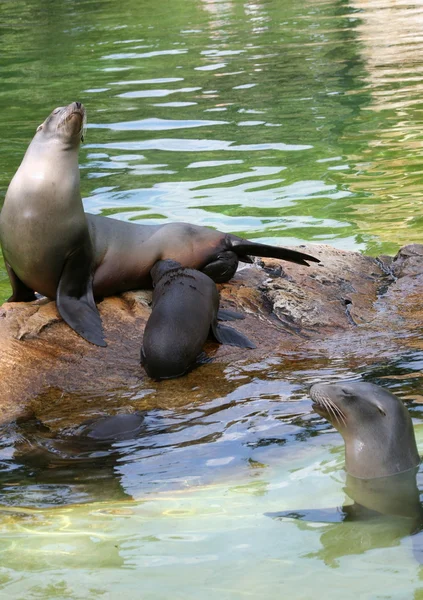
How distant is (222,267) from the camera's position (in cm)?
645

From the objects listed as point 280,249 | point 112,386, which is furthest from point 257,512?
point 280,249

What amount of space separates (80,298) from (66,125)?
111 centimetres

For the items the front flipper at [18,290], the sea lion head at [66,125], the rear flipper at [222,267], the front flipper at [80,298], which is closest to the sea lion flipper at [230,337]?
the front flipper at [80,298]

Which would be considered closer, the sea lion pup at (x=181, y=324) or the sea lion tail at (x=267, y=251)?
the sea lion pup at (x=181, y=324)

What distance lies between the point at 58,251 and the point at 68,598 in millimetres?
2979

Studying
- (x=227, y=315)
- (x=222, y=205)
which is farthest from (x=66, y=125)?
(x=222, y=205)

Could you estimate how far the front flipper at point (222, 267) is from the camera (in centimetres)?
644

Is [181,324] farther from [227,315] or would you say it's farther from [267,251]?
[267,251]

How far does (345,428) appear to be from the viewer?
4.25m

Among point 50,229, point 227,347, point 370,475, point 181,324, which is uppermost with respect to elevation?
point 50,229

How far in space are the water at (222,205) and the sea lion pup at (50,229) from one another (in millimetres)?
1255

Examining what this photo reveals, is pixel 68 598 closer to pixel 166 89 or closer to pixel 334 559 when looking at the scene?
pixel 334 559

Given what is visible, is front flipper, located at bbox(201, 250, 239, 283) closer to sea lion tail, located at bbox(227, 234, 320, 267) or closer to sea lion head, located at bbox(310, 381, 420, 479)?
sea lion tail, located at bbox(227, 234, 320, 267)

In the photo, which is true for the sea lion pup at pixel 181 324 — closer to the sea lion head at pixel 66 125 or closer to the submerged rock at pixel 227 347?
the submerged rock at pixel 227 347
